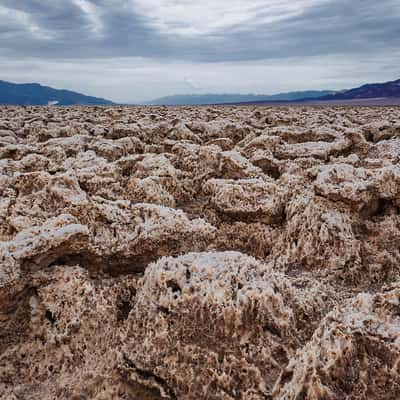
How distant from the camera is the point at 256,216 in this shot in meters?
3.96

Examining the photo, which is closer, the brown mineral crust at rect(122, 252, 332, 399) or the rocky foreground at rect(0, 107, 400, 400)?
the rocky foreground at rect(0, 107, 400, 400)

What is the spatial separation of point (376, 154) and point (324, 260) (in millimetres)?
3532

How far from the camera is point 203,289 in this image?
7.67ft

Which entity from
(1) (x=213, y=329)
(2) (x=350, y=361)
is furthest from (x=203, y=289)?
(2) (x=350, y=361)

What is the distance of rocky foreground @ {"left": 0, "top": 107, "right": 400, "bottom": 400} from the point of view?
198cm

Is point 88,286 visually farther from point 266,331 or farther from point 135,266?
point 266,331

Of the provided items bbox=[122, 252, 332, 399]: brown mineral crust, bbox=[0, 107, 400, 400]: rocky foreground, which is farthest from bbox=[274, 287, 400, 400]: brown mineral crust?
bbox=[122, 252, 332, 399]: brown mineral crust

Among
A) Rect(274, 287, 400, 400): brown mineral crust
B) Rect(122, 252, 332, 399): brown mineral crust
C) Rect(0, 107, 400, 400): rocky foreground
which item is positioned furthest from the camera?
Rect(122, 252, 332, 399): brown mineral crust

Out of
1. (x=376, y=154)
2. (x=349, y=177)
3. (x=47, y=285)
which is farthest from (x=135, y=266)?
(x=376, y=154)

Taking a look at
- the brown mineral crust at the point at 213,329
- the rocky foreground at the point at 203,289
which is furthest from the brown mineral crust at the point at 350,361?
the brown mineral crust at the point at 213,329

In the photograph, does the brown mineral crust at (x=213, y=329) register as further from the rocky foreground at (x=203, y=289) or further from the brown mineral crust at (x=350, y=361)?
the brown mineral crust at (x=350, y=361)

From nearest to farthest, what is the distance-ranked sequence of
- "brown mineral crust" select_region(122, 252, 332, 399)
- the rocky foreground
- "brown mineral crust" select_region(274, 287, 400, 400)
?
"brown mineral crust" select_region(274, 287, 400, 400) → the rocky foreground → "brown mineral crust" select_region(122, 252, 332, 399)

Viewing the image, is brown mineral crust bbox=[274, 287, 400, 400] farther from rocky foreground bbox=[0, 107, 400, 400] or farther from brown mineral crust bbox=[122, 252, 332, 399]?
brown mineral crust bbox=[122, 252, 332, 399]

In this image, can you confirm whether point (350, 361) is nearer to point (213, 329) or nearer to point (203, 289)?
point (213, 329)
